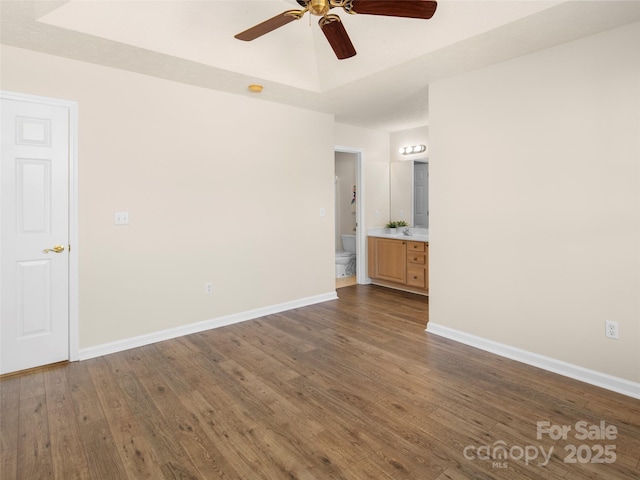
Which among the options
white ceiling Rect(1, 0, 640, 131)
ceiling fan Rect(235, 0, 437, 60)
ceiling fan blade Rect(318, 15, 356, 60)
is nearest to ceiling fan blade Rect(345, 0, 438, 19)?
ceiling fan Rect(235, 0, 437, 60)

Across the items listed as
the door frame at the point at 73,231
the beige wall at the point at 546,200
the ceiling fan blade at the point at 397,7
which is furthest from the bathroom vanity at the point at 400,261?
the door frame at the point at 73,231

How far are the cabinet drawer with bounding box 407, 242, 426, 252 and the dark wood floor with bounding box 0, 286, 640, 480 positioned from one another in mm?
1756

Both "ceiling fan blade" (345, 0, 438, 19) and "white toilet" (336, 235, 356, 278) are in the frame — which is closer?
"ceiling fan blade" (345, 0, 438, 19)

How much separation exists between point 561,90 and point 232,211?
3.04 m

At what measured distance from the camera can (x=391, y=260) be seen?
17.6 ft

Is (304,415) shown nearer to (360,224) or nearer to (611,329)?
(611,329)

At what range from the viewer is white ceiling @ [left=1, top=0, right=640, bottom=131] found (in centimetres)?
235

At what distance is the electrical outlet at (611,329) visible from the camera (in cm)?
250

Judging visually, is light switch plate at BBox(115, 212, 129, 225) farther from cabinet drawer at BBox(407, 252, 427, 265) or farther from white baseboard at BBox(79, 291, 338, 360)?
cabinet drawer at BBox(407, 252, 427, 265)

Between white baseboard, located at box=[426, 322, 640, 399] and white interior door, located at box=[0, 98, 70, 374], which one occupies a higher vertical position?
white interior door, located at box=[0, 98, 70, 374]

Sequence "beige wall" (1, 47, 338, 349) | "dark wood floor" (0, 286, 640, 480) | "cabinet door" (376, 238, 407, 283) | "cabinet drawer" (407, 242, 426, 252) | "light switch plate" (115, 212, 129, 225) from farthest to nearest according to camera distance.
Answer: "cabinet door" (376, 238, 407, 283)
"cabinet drawer" (407, 242, 426, 252)
"light switch plate" (115, 212, 129, 225)
"beige wall" (1, 47, 338, 349)
"dark wood floor" (0, 286, 640, 480)

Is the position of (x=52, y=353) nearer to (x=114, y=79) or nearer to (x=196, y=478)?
(x=196, y=478)

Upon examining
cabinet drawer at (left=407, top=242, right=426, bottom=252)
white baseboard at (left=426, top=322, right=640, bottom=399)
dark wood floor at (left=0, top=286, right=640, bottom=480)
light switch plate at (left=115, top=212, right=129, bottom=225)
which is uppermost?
light switch plate at (left=115, top=212, right=129, bottom=225)

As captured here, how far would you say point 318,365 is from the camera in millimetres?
2916
